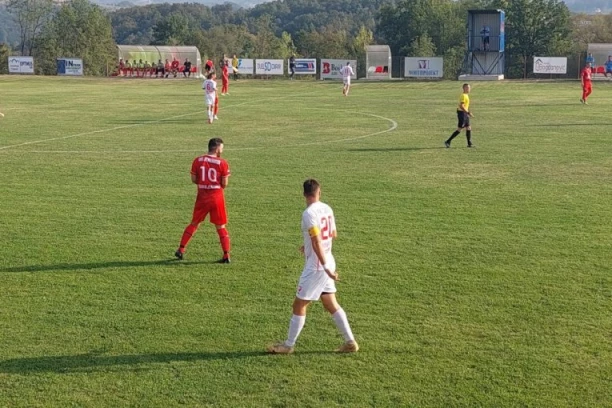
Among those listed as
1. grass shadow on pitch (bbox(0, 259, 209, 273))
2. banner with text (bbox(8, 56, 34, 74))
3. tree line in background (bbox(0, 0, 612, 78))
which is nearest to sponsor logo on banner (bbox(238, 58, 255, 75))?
banner with text (bbox(8, 56, 34, 74))

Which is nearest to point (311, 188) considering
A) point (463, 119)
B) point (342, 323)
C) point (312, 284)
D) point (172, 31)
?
point (312, 284)

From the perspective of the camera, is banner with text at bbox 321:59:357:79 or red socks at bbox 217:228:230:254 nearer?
red socks at bbox 217:228:230:254

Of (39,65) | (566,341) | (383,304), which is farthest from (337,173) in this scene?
(39,65)

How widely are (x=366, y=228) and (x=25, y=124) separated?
22.1 meters

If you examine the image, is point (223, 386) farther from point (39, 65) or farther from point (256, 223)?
point (39, 65)

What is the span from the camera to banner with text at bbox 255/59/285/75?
78250 millimetres

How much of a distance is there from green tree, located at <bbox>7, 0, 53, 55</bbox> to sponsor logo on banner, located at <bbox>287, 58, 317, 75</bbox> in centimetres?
6556

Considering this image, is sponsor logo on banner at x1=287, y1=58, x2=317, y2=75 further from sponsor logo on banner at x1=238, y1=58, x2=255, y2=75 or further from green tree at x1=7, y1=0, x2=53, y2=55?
green tree at x1=7, y1=0, x2=53, y2=55

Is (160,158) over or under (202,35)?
under

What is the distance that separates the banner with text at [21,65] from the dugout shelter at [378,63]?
32.1 metres

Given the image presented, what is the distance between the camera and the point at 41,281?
38.9ft

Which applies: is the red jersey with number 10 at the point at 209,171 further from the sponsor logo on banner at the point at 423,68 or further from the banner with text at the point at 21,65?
the banner with text at the point at 21,65

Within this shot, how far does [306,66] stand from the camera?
7706 centimetres

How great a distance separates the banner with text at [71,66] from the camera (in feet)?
261
